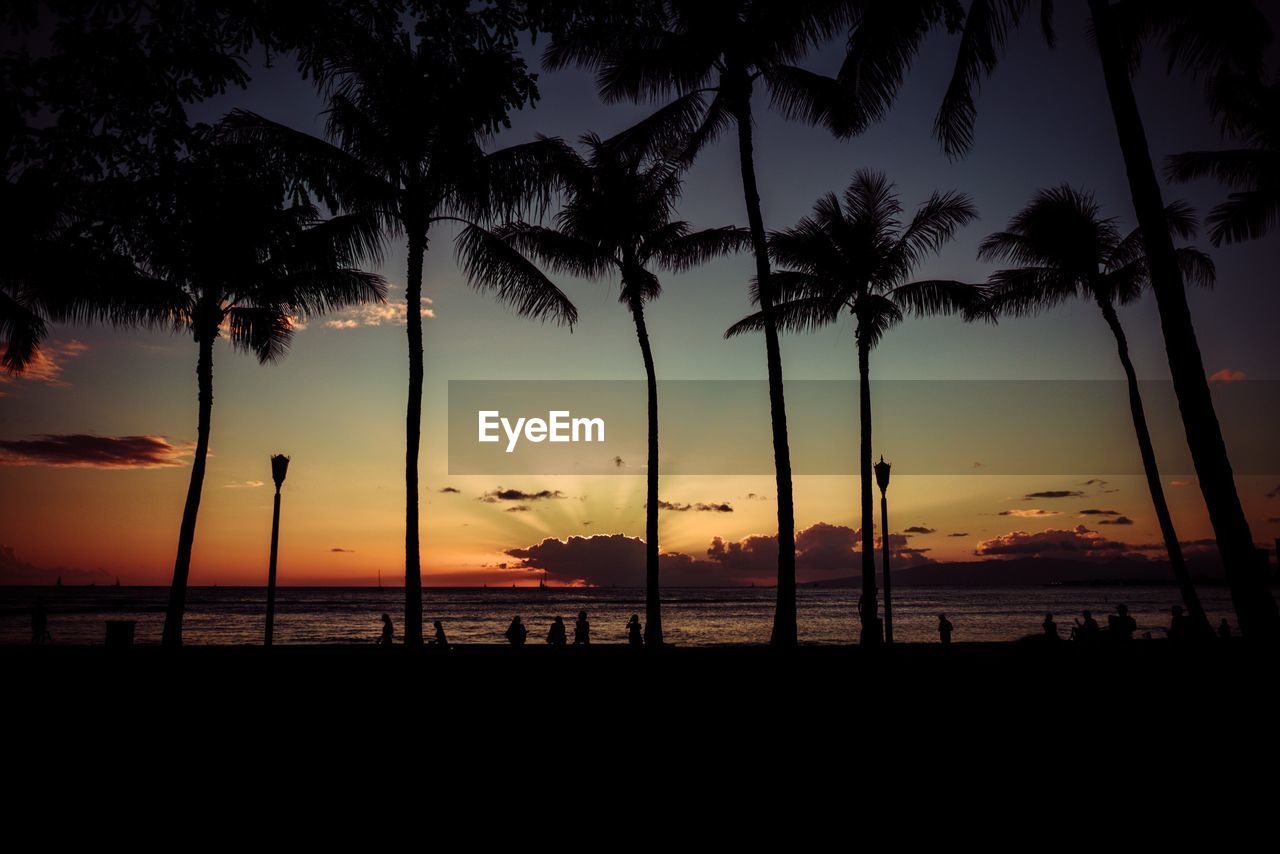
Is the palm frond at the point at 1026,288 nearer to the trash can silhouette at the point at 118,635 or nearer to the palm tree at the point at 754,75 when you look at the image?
the palm tree at the point at 754,75

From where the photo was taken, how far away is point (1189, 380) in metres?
9.25

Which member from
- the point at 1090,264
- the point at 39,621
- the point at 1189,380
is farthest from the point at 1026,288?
the point at 39,621

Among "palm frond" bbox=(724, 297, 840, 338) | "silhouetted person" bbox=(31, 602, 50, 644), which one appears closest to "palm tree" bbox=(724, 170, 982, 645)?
"palm frond" bbox=(724, 297, 840, 338)

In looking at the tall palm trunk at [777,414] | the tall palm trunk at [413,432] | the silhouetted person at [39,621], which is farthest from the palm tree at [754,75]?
the silhouetted person at [39,621]

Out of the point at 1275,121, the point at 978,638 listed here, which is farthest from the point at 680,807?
the point at 978,638

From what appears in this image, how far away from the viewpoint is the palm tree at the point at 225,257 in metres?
7.80

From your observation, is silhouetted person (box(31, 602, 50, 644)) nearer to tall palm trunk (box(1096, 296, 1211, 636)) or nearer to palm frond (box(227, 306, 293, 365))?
palm frond (box(227, 306, 293, 365))

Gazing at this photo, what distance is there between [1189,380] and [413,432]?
43.3 ft

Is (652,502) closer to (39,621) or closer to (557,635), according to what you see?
(557,635)

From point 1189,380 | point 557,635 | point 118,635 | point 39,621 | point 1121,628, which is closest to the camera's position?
point 1189,380

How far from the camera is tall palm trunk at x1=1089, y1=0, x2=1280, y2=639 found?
8.90 meters

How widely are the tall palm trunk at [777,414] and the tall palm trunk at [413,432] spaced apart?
717 cm

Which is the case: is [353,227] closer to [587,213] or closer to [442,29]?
[587,213]

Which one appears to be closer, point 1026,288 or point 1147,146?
point 1147,146
